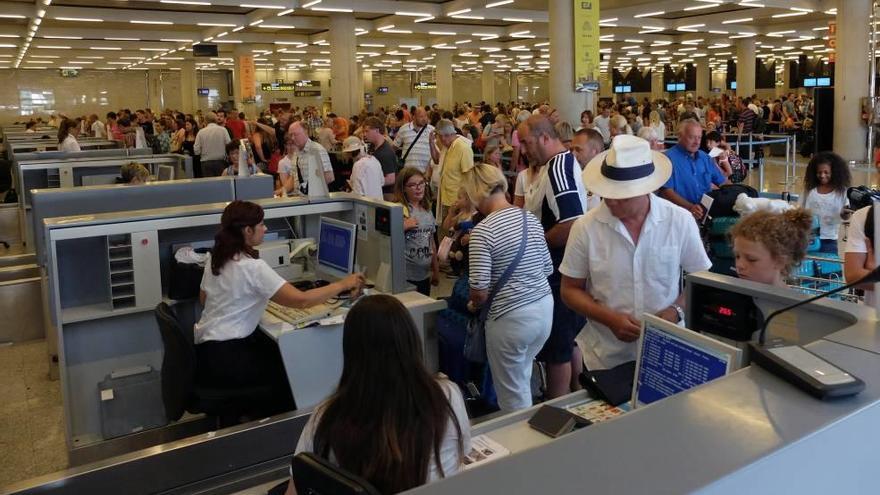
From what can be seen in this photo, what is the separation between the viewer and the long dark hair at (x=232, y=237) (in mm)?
3658

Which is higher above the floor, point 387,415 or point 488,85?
point 488,85

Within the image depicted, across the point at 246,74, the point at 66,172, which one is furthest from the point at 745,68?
the point at 66,172

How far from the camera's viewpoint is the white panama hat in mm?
2750

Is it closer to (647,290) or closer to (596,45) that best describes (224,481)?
(647,290)

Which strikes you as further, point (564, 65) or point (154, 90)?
point (154, 90)

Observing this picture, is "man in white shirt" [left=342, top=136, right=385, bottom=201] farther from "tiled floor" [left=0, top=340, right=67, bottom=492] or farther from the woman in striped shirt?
the woman in striped shirt

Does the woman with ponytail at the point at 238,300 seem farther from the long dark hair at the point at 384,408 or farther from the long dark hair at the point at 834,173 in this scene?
the long dark hair at the point at 834,173

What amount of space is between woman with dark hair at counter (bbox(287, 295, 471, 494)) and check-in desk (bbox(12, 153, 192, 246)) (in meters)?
6.79

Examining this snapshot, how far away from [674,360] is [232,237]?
2344 millimetres

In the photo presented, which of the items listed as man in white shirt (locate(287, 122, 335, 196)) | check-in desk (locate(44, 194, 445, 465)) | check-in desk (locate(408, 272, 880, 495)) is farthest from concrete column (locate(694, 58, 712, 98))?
check-in desk (locate(408, 272, 880, 495))

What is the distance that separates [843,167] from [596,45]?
820 centimetres

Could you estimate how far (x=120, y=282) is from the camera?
4340 mm

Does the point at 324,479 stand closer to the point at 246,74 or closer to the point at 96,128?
the point at 96,128

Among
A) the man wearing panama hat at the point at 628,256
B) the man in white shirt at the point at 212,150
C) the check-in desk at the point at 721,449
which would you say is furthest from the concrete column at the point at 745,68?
the check-in desk at the point at 721,449
